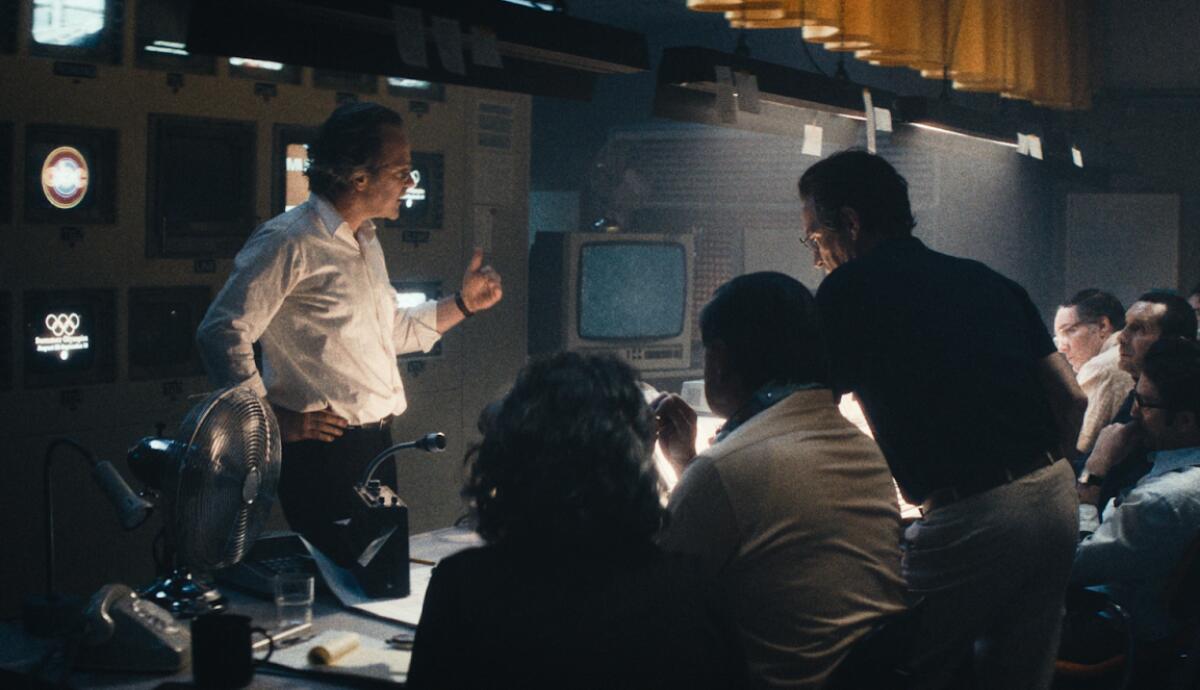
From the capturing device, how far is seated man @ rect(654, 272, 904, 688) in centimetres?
166

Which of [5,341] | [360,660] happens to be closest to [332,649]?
[360,660]

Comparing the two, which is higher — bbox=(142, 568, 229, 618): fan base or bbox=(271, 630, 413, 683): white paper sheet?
bbox=(142, 568, 229, 618): fan base

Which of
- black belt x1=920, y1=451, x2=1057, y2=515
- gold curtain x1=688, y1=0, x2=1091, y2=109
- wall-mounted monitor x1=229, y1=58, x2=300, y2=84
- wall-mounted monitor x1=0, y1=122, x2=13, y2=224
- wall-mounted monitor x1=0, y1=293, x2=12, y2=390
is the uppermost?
gold curtain x1=688, y1=0, x2=1091, y2=109

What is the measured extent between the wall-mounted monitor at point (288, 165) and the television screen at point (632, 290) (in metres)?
1.14

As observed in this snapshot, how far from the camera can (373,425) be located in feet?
9.61

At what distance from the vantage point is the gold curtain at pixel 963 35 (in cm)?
301

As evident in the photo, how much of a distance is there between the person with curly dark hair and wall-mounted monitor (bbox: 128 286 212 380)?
7.34ft

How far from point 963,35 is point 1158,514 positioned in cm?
199

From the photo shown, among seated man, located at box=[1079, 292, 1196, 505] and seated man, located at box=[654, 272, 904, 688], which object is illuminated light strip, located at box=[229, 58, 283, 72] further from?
seated man, located at box=[1079, 292, 1196, 505]

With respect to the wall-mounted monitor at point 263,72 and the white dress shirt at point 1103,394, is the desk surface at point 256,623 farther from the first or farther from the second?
the white dress shirt at point 1103,394

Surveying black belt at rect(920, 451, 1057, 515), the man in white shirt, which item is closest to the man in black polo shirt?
black belt at rect(920, 451, 1057, 515)

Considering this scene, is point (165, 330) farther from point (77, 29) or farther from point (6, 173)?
point (77, 29)

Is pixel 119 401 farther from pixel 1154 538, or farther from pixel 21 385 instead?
pixel 1154 538

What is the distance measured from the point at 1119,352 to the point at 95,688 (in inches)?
136
